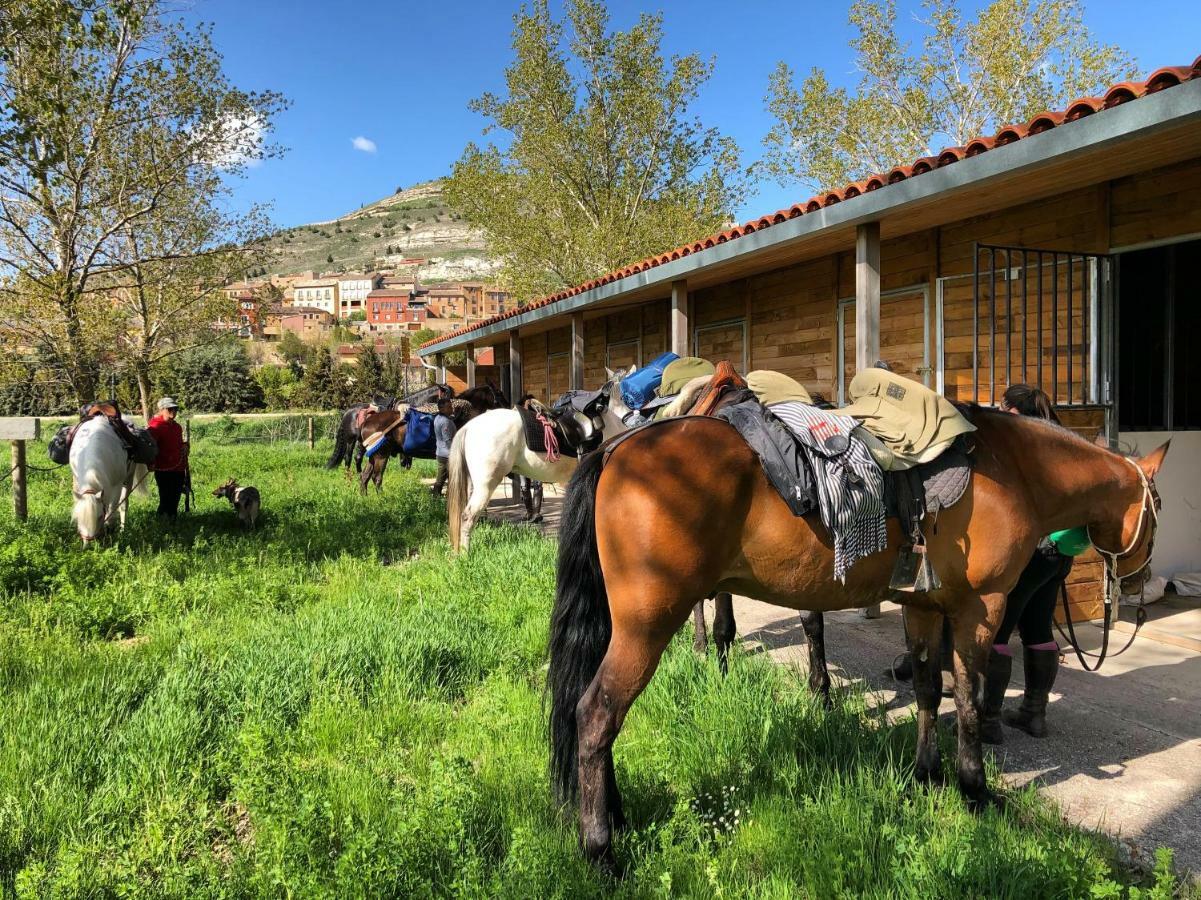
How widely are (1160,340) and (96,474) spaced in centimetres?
1013

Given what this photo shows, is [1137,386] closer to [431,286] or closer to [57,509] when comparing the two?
[57,509]

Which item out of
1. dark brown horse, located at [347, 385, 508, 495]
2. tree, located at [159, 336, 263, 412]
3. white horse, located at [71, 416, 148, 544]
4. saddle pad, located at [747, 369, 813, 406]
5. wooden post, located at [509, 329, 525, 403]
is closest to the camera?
saddle pad, located at [747, 369, 813, 406]

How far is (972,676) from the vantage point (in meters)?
2.89

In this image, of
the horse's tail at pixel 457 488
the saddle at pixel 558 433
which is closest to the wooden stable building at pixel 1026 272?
the saddle at pixel 558 433

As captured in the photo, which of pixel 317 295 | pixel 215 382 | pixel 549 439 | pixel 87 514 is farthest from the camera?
pixel 317 295

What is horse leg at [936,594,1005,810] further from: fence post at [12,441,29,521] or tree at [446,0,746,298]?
tree at [446,0,746,298]

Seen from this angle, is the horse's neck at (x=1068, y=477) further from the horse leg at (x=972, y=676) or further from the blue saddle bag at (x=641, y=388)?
the blue saddle bag at (x=641, y=388)

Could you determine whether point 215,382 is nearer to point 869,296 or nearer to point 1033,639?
point 869,296

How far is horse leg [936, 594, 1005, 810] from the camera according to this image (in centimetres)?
280

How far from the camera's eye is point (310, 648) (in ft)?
13.7

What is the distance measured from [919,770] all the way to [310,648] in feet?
10.6

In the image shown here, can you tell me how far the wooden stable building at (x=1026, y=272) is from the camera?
429 cm

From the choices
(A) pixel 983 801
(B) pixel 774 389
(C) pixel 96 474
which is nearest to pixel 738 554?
(B) pixel 774 389

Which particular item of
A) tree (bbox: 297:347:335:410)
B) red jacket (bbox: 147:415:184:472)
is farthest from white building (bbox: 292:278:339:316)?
red jacket (bbox: 147:415:184:472)
